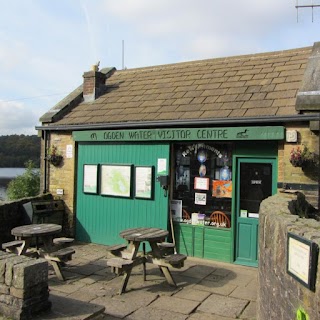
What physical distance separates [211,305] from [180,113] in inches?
168

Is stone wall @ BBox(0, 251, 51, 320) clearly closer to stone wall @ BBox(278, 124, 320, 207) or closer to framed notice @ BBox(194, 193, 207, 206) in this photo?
framed notice @ BBox(194, 193, 207, 206)

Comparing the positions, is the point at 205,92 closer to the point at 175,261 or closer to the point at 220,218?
the point at 220,218

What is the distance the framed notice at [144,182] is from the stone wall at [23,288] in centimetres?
438

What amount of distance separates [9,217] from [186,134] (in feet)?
15.2

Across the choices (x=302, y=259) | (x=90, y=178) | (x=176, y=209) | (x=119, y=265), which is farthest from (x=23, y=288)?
(x=90, y=178)

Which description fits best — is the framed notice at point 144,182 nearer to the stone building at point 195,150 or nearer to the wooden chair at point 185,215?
the stone building at point 195,150

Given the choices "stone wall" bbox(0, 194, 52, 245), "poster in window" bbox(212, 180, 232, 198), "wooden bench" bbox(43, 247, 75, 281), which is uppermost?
"poster in window" bbox(212, 180, 232, 198)

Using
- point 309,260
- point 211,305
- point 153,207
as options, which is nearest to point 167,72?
point 153,207

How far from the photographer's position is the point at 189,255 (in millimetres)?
8023

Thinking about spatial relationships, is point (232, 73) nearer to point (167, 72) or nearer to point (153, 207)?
point (167, 72)

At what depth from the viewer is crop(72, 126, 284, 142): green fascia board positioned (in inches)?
277

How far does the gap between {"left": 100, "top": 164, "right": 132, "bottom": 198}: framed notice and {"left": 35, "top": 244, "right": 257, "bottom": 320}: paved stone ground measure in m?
1.79

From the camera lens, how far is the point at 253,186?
7543 mm

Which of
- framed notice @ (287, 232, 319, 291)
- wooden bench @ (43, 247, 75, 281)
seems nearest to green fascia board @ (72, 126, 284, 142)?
wooden bench @ (43, 247, 75, 281)
